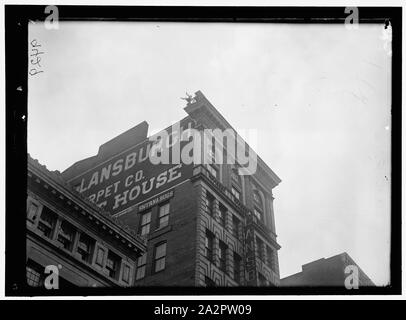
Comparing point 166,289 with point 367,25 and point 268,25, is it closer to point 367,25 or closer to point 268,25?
point 268,25

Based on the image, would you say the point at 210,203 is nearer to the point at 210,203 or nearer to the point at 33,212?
the point at 210,203

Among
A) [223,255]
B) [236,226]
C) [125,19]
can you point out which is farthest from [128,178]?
[125,19]

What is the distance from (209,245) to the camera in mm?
27547

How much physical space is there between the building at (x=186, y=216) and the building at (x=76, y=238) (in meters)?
1.08

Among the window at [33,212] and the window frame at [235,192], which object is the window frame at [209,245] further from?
the window at [33,212]

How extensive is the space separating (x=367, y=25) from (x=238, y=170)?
521 inches

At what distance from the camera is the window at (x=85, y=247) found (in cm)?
2306

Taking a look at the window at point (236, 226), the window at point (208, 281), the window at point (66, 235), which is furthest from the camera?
the window at point (236, 226)

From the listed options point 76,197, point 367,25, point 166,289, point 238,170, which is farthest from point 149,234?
point 367,25

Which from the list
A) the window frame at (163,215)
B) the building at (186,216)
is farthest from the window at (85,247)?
the window frame at (163,215)

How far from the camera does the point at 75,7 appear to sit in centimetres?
923

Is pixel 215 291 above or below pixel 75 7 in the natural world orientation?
below

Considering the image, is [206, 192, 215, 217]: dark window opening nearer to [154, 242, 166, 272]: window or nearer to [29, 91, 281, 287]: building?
[29, 91, 281, 287]: building
